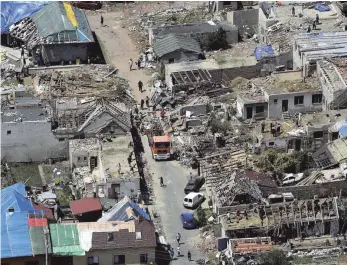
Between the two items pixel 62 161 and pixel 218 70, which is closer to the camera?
pixel 62 161

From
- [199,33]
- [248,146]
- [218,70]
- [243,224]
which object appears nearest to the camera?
[243,224]

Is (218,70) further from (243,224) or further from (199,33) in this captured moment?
(243,224)

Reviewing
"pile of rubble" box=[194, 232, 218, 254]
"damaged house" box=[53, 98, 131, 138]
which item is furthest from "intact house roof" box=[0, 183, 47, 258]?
"damaged house" box=[53, 98, 131, 138]

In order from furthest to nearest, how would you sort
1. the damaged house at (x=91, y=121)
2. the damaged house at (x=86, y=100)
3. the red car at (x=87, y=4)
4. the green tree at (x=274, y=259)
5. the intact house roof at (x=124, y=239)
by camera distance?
the red car at (x=87, y=4)
the damaged house at (x=86, y=100)
the damaged house at (x=91, y=121)
the intact house roof at (x=124, y=239)
the green tree at (x=274, y=259)

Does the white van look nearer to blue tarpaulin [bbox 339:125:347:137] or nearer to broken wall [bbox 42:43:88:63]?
blue tarpaulin [bbox 339:125:347:137]

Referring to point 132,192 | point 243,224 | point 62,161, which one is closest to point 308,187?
point 243,224

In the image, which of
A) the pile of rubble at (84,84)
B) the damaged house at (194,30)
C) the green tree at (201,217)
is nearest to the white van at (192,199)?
the green tree at (201,217)

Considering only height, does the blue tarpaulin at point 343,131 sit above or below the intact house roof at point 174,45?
below

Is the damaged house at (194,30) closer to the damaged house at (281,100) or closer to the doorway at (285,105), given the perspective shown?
the damaged house at (281,100)
